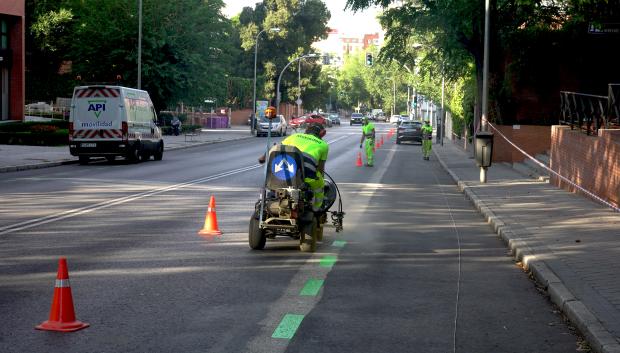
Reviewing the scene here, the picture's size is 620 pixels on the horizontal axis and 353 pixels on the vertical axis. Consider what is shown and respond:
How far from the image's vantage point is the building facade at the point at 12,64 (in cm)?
5244

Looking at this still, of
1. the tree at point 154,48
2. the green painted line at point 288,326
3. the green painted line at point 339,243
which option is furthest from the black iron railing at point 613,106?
the tree at point 154,48

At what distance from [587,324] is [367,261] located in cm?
381

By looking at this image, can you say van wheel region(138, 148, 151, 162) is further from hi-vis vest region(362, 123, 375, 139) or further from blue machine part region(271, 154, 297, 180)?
blue machine part region(271, 154, 297, 180)

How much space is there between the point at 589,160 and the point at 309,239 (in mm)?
9315

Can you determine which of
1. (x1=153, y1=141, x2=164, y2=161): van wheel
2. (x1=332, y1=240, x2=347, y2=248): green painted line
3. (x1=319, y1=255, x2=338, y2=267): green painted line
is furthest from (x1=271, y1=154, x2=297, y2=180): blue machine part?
(x1=153, y1=141, x2=164, y2=161): van wheel

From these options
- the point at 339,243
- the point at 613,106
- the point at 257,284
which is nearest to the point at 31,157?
the point at 613,106

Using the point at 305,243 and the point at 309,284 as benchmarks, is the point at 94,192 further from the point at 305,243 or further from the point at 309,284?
the point at 309,284

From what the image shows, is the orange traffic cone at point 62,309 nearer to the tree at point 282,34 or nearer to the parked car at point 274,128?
the parked car at point 274,128

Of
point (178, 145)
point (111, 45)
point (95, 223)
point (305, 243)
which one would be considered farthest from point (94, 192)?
point (111, 45)

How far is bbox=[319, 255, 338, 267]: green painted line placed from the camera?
1012cm

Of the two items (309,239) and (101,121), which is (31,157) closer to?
(101,121)

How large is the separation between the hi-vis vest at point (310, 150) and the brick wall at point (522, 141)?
21898 mm

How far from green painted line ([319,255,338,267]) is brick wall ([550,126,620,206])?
740 cm

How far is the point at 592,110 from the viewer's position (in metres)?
18.6
